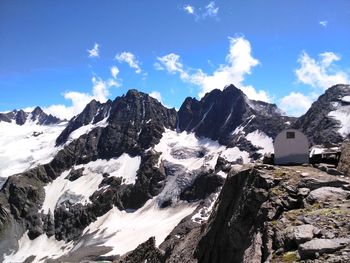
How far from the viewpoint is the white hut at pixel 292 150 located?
170 feet

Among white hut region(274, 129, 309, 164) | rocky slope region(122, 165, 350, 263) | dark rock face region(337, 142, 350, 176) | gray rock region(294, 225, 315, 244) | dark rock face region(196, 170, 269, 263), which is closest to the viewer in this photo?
rocky slope region(122, 165, 350, 263)

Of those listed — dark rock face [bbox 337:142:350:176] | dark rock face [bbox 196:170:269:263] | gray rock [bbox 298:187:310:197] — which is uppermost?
dark rock face [bbox 337:142:350:176]

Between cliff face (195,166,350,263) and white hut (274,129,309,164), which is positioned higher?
white hut (274,129,309,164)

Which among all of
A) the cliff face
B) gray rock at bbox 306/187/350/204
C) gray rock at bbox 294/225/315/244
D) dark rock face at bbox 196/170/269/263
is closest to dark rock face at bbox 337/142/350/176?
the cliff face

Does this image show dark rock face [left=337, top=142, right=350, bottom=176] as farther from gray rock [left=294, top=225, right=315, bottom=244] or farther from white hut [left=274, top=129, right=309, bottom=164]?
gray rock [left=294, top=225, right=315, bottom=244]

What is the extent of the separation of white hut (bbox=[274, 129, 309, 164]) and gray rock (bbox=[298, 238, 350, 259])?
2802cm

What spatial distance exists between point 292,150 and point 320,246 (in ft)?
95.7

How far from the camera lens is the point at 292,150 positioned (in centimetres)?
5219

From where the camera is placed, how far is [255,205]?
127ft

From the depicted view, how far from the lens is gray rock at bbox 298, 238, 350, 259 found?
23359 mm

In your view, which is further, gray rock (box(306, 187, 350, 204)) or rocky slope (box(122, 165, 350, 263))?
gray rock (box(306, 187, 350, 204))

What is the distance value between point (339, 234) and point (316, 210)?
5.29m

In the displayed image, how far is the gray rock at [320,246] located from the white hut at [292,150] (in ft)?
91.9

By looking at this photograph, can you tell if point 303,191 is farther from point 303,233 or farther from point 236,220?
point 303,233
